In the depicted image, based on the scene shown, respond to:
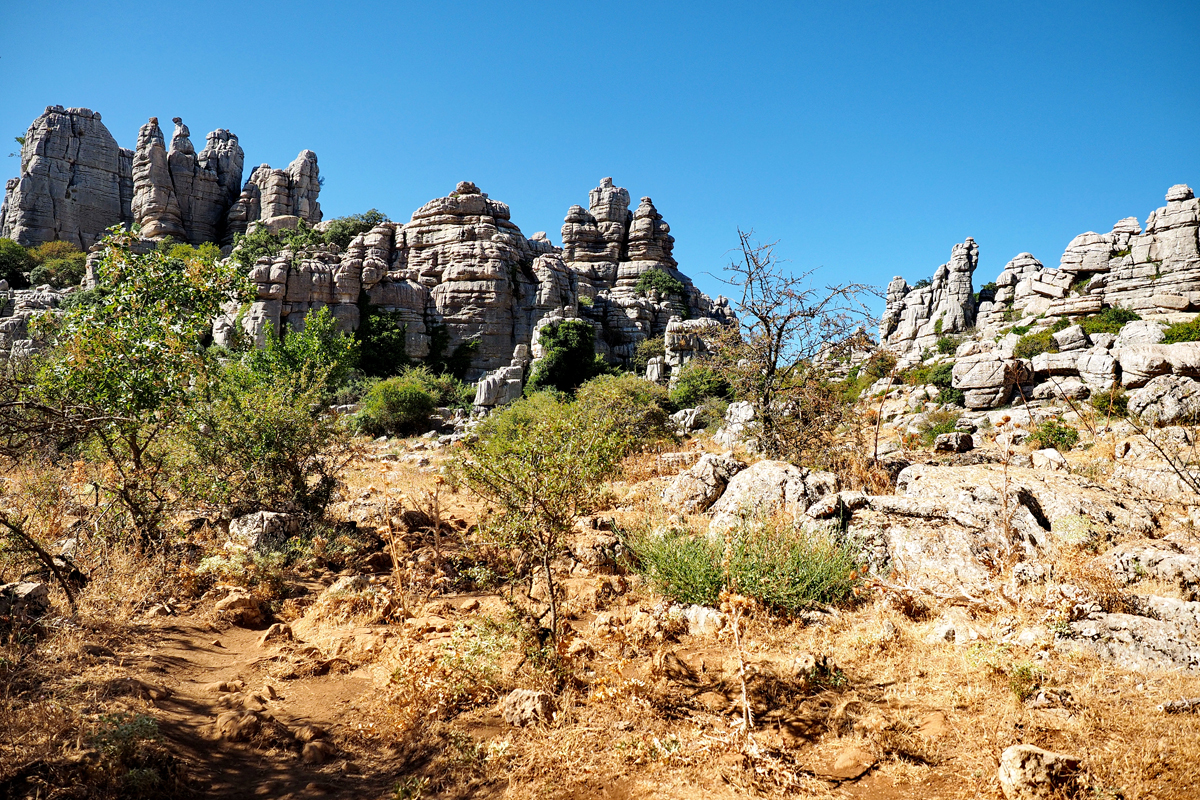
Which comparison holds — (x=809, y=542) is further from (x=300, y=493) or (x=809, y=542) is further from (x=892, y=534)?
(x=300, y=493)

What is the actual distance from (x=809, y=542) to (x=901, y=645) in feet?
4.59

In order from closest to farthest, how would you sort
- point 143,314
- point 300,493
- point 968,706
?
point 968,706, point 143,314, point 300,493

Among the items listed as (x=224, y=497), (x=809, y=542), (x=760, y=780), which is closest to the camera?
(x=760, y=780)

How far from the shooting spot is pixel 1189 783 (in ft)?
9.84

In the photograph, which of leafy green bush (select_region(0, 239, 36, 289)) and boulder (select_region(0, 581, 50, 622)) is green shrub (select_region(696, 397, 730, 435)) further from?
leafy green bush (select_region(0, 239, 36, 289))

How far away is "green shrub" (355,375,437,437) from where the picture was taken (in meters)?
24.6

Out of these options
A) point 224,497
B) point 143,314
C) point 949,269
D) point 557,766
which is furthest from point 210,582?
point 949,269

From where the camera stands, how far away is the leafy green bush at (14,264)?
40375 mm

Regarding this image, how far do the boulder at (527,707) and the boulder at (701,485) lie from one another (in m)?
4.41

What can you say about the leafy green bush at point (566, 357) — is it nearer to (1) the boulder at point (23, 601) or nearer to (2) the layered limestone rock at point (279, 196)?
(2) the layered limestone rock at point (279, 196)

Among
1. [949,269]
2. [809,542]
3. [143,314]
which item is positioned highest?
[949,269]

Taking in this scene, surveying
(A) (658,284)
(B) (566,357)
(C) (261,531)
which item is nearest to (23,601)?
(C) (261,531)

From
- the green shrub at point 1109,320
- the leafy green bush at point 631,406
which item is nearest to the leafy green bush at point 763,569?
the leafy green bush at point 631,406

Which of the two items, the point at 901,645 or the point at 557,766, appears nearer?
the point at 557,766
